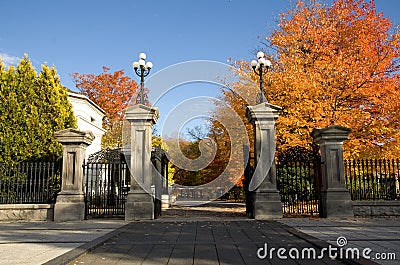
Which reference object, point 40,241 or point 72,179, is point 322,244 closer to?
point 40,241

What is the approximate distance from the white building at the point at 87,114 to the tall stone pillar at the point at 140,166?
11.8 metres

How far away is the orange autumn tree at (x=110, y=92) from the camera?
35.1m

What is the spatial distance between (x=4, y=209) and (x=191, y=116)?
1081 centimetres

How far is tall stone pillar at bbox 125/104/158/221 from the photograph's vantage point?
1129 cm

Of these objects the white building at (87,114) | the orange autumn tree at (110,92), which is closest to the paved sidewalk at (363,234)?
the white building at (87,114)

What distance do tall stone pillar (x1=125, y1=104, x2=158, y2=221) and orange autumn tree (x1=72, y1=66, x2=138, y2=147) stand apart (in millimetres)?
22966

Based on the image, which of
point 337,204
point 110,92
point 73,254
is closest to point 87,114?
point 110,92

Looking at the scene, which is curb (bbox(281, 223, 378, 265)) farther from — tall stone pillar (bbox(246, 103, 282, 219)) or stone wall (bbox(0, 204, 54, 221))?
stone wall (bbox(0, 204, 54, 221))

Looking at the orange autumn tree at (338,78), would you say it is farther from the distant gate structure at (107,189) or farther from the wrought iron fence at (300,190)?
the distant gate structure at (107,189)

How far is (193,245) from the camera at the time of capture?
6.39 m

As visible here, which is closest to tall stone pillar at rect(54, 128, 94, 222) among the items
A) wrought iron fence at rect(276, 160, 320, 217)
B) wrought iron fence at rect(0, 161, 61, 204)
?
wrought iron fence at rect(0, 161, 61, 204)

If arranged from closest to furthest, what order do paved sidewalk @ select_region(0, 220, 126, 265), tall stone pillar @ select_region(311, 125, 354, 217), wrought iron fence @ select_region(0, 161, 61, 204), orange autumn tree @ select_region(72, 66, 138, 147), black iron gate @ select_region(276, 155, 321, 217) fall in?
paved sidewalk @ select_region(0, 220, 126, 265) < tall stone pillar @ select_region(311, 125, 354, 217) < wrought iron fence @ select_region(0, 161, 61, 204) < black iron gate @ select_region(276, 155, 321, 217) < orange autumn tree @ select_region(72, 66, 138, 147)

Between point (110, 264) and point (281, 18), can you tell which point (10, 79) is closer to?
point (110, 264)

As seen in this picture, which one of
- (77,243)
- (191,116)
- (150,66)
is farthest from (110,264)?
(191,116)
